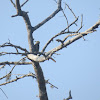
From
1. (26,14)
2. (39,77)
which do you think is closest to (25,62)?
(39,77)

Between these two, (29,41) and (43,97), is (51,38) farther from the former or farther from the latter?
(43,97)

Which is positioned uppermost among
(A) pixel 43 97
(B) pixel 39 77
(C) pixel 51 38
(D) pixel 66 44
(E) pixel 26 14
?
(E) pixel 26 14

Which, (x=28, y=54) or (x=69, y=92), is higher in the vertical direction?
(x=28, y=54)

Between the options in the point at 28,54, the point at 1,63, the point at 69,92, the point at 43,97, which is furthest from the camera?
the point at 69,92

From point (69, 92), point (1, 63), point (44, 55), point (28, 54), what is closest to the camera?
point (44, 55)

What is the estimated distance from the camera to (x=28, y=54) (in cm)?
363

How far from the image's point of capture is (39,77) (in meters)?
4.32

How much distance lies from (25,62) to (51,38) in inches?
26.8

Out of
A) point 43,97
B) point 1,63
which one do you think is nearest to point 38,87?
point 43,97

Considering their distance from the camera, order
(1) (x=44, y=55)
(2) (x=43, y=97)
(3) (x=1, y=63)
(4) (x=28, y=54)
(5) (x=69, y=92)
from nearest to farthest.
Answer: (1) (x=44, y=55) → (4) (x=28, y=54) → (3) (x=1, y=63) → (2) (x=43, y=97) → (5) (x=69, y=92)

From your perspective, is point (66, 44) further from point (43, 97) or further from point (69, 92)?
point (69, 92)

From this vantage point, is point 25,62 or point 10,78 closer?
point 25,62

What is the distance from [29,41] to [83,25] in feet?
3.87

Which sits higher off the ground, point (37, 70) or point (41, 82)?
point (37, 70)
